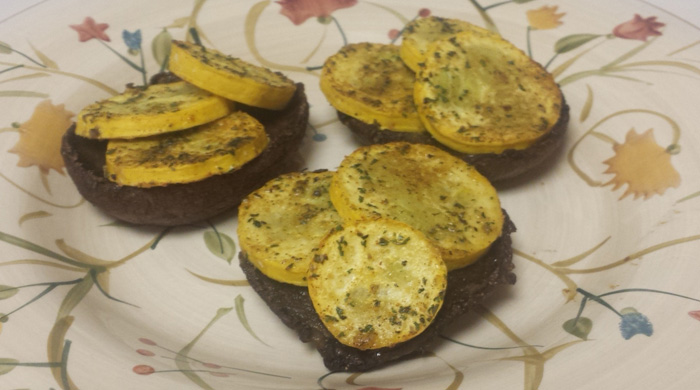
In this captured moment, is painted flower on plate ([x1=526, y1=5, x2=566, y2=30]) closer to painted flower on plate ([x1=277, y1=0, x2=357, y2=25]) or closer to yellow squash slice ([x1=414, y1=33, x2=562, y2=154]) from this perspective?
yellow squash slice ([x1=414, y1=33, x2=562, y2=154])

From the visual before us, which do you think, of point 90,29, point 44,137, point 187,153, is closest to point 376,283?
point 187,153

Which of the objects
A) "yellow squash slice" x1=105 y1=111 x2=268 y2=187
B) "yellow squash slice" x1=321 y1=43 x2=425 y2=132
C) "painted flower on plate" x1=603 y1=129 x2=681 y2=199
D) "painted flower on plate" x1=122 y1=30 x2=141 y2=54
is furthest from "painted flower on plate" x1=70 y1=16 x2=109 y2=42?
"painted flower on plate" x1=603 y1=129 x2=681 y2=199

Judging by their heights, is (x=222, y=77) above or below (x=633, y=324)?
above

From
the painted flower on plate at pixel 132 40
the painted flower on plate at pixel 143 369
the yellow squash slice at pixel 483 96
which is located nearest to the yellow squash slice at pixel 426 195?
the yellow squash slice at pixel 483 96

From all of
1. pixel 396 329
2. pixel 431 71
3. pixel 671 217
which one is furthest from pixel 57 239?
pixel 671 217

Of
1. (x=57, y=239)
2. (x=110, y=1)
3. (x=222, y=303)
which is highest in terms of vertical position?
(x=110, y=1)

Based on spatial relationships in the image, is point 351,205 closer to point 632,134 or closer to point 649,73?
point 632,134

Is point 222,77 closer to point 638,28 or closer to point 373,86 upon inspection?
point 373,86
